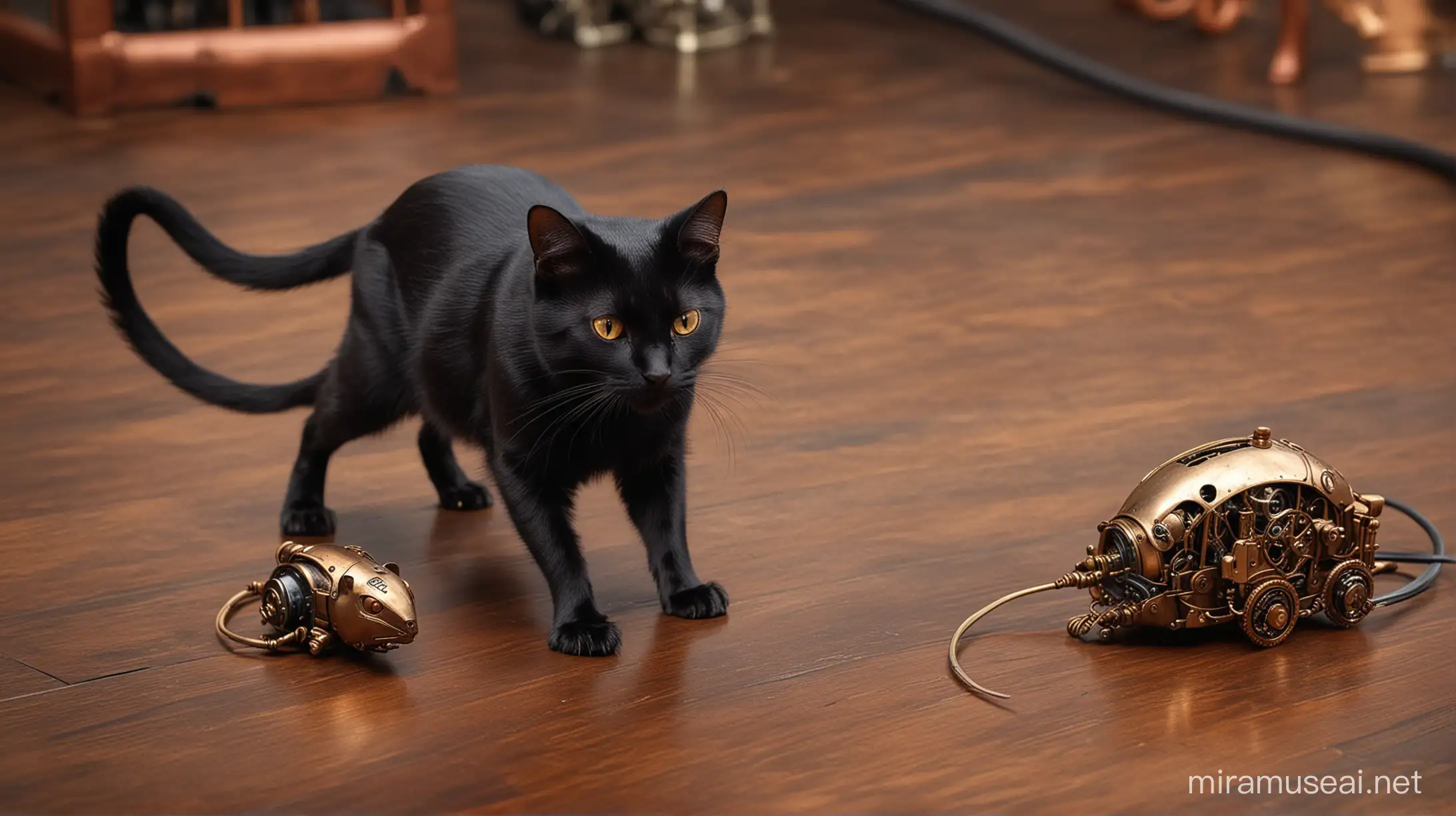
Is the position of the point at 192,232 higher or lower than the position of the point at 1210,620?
higher

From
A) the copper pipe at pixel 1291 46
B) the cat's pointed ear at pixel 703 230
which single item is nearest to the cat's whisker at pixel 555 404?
the cat's pointed ear at pixel 703 230

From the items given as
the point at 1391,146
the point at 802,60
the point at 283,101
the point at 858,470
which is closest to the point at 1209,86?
the point at 1391,146

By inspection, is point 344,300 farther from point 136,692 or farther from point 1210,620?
point 1210,620

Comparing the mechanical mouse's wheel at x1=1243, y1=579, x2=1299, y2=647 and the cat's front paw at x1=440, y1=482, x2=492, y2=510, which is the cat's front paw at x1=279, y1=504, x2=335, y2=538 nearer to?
the cat's front paw at x1=440, y1=482, x2=492, y2=510

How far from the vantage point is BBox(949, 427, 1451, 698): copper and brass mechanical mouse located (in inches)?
59.9

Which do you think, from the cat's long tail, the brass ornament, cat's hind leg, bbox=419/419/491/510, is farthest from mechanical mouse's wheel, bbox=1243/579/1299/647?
the cat's long tail

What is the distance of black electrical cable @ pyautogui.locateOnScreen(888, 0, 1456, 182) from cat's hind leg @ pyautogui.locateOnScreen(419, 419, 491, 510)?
2026 mm

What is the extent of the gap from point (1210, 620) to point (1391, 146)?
2.07 m

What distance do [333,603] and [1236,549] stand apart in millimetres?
722

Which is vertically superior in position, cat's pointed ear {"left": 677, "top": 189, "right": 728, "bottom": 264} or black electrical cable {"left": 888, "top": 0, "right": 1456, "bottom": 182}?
cat's pointed ear {"left": 677, "top": 189, "right": 728, "bottom": 264}

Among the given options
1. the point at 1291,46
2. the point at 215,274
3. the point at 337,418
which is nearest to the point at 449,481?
the point at 337,418

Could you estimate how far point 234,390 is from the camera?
6.26 feet

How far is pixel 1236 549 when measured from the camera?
59.8 inches

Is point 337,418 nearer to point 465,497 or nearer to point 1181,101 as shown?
point 465,497
